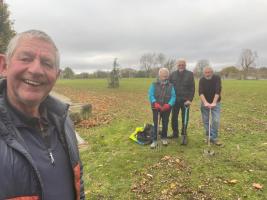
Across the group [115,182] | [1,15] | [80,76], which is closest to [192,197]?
[115,182]

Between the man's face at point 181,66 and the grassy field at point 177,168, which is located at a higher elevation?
the man's face at point 181,66

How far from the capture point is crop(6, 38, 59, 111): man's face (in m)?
2.12

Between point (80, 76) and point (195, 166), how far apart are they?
311 feet

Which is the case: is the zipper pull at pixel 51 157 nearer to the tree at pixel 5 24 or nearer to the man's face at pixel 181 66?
the man's face at pixel 181 66

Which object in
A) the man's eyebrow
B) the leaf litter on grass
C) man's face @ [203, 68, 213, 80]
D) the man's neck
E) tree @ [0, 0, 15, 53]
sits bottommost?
the leaf litter on grass

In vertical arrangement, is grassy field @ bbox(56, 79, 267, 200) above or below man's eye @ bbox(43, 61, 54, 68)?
below

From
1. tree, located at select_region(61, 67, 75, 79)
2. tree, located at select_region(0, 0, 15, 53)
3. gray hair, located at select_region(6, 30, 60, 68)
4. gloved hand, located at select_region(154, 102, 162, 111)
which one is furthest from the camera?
tree, located at select_region(61, 67, 75, 79)

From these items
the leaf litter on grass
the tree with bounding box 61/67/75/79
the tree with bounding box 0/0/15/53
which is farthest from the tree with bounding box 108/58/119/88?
the tree with bounding box 61/67/75/79

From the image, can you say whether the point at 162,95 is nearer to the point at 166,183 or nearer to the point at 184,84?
the point at 184,84

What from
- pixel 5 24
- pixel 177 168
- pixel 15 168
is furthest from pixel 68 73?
pixel 15 168

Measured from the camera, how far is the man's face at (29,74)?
6.97ft

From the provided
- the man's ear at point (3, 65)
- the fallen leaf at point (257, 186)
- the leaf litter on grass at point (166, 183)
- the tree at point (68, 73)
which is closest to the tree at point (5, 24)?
the leaf litter on grass at point (166, 183)

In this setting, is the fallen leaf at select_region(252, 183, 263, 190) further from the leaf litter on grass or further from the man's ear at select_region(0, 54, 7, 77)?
the man's ear at select_region(0, 54, 7, 77)

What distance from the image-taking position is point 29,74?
2.15 m
